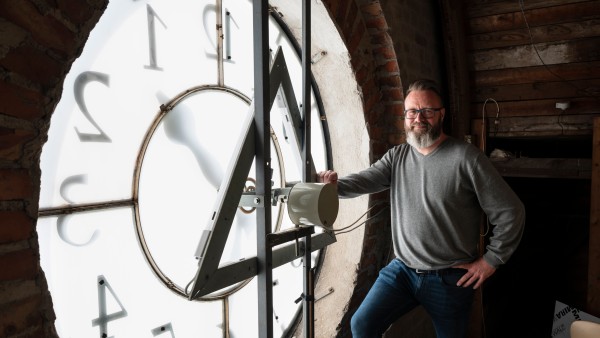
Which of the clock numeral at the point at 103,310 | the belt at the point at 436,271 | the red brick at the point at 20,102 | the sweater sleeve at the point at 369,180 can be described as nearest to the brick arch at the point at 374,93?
the sweater sleeve at the point at 369,180

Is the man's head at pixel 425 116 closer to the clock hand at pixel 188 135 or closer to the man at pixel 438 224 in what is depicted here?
the man at pixel 438 224

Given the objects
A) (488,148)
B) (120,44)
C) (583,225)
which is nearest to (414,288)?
(120,44)

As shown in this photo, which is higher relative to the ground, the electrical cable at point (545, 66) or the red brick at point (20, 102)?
the electrical cable at point (545, 66)

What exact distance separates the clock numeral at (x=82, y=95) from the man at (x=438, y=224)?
33.6 inches

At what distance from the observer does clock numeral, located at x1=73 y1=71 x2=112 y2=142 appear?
4.09 feet

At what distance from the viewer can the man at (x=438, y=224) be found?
1.72 metres

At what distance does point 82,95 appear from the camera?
49.4 inches

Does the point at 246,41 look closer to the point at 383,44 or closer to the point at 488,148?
the point at 383,44

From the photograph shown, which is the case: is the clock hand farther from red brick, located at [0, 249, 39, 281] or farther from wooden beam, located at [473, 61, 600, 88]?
wooden beam, located at [473, 61, 600, 88]

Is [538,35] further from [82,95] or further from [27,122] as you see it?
[27,122]

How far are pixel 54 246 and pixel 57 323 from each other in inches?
9.0

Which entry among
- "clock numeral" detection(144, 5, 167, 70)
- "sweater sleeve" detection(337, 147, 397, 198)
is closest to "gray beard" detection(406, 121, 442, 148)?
"sweater sleeve" detection(337, 147, 397, 198)

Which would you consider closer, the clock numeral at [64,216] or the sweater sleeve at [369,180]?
the clock numeral at [64,216]

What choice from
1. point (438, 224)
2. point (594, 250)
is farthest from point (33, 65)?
point (594, 250)
